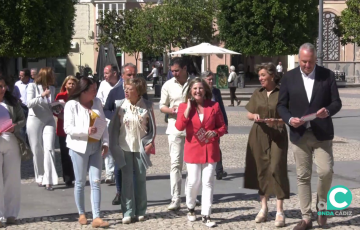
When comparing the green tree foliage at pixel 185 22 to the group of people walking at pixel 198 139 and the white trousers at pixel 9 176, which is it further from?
the white trousers at pixel 9 176

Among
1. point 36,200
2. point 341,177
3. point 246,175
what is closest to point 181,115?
point 246,175

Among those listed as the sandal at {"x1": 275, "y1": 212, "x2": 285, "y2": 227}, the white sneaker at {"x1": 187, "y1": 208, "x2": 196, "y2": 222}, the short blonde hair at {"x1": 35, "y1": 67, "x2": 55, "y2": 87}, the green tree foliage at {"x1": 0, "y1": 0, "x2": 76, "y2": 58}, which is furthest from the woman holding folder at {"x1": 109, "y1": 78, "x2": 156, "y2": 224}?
the green tree foliage at {"x1": 0, "y1": 0, "x2": 76, "y2": 58}

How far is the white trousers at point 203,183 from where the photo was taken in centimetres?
685

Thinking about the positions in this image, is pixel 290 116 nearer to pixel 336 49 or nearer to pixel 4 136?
pixel 4 136

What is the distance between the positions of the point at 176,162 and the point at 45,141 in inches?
91.9

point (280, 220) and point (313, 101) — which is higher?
point (313, 101)

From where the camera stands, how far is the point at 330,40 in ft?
157

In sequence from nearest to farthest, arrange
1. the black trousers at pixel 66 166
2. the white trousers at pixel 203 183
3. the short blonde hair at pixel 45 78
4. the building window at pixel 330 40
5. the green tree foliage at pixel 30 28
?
1. the white trousers at pixel 203 183
2. the short blonde hair at pixel 45 78
3. the black trousers at pixel 66 166
4. the green tree foliage at pixel 30 28
5. the building window at pixel 330 40

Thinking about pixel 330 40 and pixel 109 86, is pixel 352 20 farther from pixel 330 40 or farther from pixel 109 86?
pixel 109 86

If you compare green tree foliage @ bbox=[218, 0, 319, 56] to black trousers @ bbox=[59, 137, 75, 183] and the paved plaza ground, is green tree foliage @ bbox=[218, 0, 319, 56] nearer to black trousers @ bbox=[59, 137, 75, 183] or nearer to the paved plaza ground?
the paved plaza ground

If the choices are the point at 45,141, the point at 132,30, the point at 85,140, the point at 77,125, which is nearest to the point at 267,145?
the point at 85,140

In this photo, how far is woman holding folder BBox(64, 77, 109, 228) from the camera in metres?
6.83

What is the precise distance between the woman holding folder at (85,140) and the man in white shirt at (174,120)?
99 centimetres

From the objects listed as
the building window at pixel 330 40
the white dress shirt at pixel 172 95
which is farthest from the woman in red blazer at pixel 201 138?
the building window at pixel 330 40
